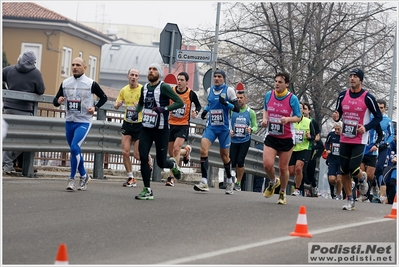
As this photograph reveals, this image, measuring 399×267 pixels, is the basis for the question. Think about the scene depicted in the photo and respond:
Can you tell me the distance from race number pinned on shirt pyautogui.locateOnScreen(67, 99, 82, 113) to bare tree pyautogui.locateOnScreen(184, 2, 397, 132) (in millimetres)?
19578

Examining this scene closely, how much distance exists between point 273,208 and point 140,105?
2.49 m

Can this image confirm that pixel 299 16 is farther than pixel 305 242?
Yes

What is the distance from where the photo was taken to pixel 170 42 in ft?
65.1

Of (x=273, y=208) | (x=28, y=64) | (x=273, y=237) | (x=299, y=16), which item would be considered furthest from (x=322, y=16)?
(x=273, y=237)

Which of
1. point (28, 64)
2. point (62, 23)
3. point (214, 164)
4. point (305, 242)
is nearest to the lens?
point (305, 242)

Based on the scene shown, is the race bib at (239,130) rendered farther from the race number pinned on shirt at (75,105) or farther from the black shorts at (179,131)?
the race number pinned on shirt at (75,105)

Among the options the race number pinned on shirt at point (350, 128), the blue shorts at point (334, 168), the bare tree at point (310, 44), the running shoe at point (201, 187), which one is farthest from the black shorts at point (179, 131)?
the bare tree at point (310, 44)

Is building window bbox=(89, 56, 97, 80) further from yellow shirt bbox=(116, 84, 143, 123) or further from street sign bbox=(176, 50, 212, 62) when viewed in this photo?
yellow shirt bbox=(116, 84, 143, 123)

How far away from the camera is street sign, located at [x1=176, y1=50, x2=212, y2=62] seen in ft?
65.3

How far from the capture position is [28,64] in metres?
16.0

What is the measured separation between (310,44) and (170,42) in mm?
14780

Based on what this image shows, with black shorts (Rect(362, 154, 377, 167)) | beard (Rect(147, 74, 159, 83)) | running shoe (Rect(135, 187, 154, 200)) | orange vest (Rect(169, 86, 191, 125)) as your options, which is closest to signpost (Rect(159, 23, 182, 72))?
orange vest (Rect(169, 86, 191, 125))

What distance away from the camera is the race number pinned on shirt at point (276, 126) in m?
13.6

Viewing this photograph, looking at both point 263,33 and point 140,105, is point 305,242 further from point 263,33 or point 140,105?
point 263,33
